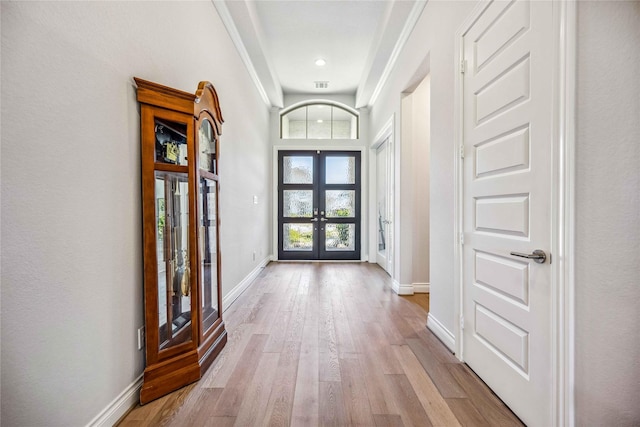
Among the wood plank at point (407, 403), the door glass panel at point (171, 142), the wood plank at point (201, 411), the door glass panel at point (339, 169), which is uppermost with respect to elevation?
the door glass panel at point (339, 169)

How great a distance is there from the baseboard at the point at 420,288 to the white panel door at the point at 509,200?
5.66 ft

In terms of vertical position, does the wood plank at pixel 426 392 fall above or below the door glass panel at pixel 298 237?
below

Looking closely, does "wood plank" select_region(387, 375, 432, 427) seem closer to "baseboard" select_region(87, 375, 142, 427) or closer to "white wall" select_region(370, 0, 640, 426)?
"white wall" select_region(370, 0, 640, 426)

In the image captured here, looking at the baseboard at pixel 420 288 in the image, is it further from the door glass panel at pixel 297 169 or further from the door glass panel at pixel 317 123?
the door glass panel at pixel 317 123

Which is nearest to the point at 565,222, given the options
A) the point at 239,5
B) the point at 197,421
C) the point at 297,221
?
the point at 197,421

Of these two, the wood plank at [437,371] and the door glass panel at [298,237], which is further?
the door glass panel at [298,237]

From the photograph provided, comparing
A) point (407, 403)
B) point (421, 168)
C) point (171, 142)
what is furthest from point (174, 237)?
point (421, 168)

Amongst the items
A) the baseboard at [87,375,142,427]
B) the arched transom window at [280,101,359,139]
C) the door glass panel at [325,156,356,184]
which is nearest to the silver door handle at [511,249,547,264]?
the baseboard at [87,375,142,427]

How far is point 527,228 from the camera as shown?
141cm

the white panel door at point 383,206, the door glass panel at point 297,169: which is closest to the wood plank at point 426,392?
the white panel door at point 383,206

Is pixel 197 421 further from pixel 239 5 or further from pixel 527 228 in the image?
pixel 239 5

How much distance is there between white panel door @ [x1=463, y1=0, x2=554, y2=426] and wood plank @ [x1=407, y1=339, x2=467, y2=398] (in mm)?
186

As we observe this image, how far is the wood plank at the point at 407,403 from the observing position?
1461 mm

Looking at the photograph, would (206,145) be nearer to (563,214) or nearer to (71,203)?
(71,203)
